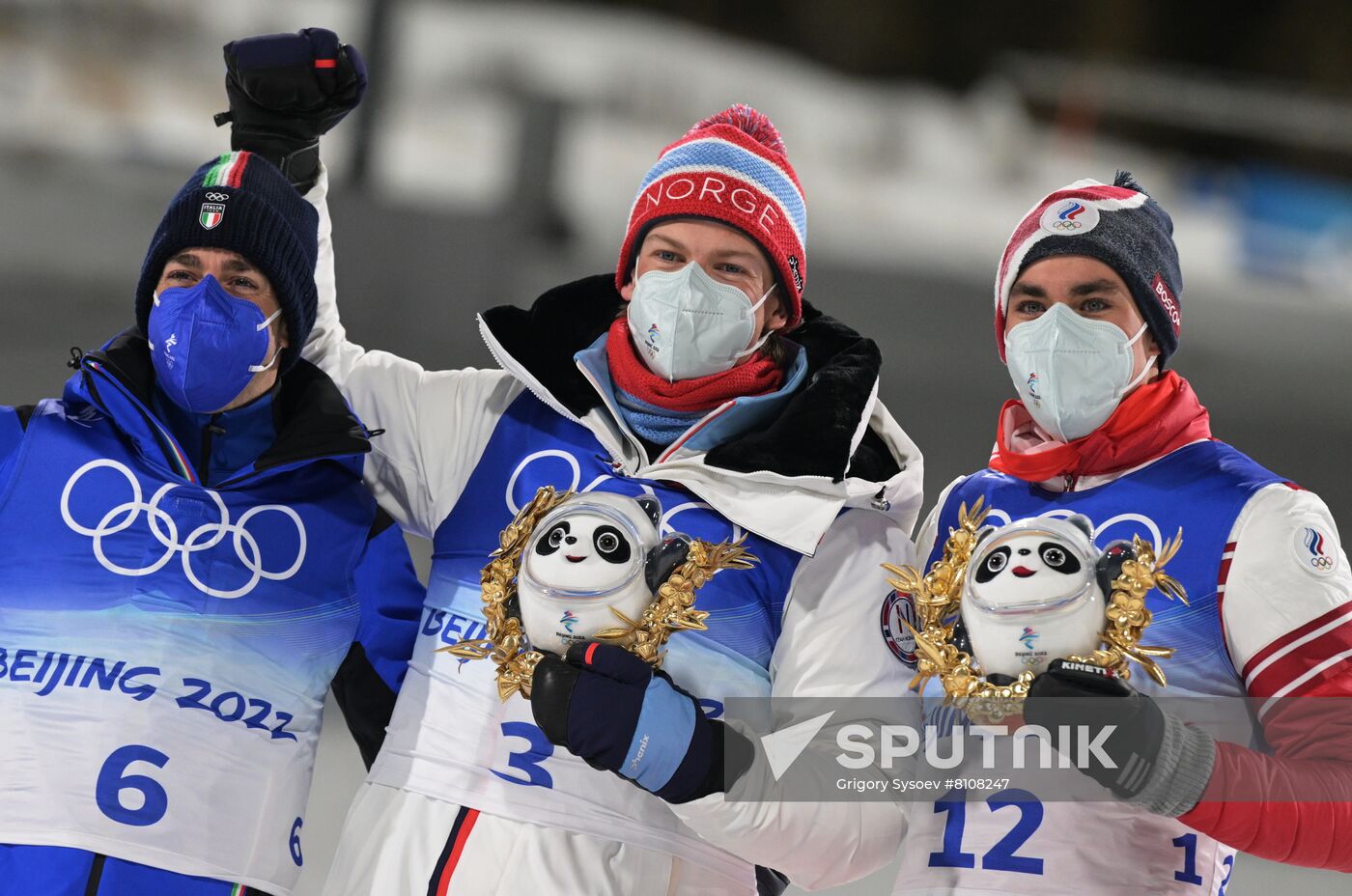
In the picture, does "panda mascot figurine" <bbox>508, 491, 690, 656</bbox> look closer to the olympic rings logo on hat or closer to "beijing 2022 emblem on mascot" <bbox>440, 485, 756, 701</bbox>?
"beijing 2022 emblem on mascot" <bbox>440, 485, 756, 701</bbox>

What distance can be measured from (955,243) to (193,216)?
293 inches

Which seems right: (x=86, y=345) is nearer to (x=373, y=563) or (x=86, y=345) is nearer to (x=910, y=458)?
(x=373, y=563)

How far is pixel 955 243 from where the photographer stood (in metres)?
9.42

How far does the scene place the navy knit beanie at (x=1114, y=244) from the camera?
8.02 feet

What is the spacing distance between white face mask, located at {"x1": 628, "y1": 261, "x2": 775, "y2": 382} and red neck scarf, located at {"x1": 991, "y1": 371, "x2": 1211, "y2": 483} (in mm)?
495

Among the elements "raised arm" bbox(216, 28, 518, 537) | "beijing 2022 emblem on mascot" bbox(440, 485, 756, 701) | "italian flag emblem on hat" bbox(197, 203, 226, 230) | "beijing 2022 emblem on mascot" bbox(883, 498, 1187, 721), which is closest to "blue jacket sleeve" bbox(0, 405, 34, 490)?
"italian flag emblem on hat" bbox(197, 203, 226, 230)

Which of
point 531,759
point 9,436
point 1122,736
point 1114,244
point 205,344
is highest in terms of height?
point 1114,244

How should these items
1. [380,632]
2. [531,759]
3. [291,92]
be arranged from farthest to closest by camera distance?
[291,92]
[380,632]
[531,759]

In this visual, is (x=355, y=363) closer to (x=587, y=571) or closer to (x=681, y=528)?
(x=681, y=528)

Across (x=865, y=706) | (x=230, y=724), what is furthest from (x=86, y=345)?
(x=865, y=706)

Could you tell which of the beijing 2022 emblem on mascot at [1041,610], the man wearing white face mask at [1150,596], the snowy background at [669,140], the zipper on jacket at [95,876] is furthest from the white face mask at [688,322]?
the snowy background at [669,140]

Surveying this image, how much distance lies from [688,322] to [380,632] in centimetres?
71

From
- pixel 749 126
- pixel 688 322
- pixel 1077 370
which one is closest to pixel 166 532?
pixel 688 322

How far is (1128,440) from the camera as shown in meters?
2.38
